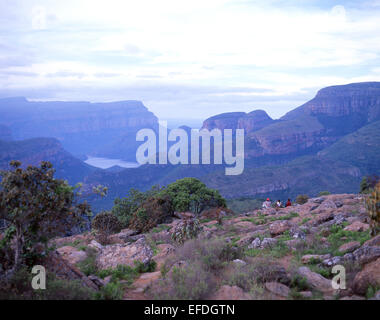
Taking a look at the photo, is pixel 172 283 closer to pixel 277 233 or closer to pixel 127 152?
pixel 277 233

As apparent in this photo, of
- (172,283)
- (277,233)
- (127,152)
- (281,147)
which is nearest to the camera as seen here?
(172,283)

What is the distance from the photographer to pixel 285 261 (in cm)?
838

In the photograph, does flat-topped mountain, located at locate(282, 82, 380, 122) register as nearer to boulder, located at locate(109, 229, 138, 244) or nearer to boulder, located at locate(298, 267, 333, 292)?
boulder, located at locate(109, 229, 138, 244)

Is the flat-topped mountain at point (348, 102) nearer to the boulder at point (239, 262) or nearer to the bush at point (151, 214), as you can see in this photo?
the bush at point (151, 214)

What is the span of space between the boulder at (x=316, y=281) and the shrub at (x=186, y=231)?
4.34 m

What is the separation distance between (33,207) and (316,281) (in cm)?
541

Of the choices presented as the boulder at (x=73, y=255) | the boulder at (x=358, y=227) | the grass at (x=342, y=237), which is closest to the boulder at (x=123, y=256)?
the boulder at (x=73, y=255)

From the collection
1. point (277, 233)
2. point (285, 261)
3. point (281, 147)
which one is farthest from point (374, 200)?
point (281, 147)

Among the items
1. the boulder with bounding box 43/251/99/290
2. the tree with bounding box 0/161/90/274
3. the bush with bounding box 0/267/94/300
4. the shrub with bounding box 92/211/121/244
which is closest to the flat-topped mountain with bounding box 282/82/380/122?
the shrub with bounding box 92/211/121/244

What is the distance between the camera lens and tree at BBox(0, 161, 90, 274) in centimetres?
580

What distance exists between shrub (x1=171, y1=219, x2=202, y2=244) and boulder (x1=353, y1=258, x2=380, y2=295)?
5.41m

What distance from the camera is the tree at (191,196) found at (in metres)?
20.2
